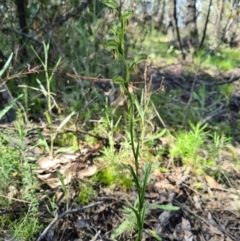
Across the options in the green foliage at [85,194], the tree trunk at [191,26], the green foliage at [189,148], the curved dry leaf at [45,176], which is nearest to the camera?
the green foliage at [85,194]

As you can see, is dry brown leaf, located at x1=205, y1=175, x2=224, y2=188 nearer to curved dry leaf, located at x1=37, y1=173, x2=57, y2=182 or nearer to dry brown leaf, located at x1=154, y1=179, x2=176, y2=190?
dry brown leaf, located at x1=154, y1=179, x2=176, y2=190

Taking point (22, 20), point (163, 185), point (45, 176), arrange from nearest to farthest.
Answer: point (45, 176) < point (163, 185) < point (22, 20)

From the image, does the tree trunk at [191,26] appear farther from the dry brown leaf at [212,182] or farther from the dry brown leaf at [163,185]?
the dry brown leaf at [163,185]

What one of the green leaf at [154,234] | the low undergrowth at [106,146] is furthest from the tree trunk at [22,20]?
the green leaf at [154,234]

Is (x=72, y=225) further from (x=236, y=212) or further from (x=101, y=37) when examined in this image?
(x=101, y=37)

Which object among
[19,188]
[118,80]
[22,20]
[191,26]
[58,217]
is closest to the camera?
[118,80]

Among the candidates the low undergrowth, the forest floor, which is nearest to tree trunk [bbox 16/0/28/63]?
the low undergrowth

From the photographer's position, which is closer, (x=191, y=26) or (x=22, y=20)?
(x=22, y=20)

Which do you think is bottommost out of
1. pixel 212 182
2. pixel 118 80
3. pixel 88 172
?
pixel 212 182

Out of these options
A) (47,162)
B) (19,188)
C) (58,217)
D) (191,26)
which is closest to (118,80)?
(58,217)

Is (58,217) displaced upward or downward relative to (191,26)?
upward

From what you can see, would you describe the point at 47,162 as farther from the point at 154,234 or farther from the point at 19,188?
the point at 154,234

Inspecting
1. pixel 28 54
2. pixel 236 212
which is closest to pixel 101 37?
pixel 28 54

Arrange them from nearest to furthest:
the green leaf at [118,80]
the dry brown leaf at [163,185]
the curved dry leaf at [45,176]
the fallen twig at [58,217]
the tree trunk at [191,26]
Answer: the green leaf at [118,80] < the fallen twig at [58,217] < the curved dry leaf at [45,176] < the dry brown leaf at [163,185] < the tree trunk at [191,26]
